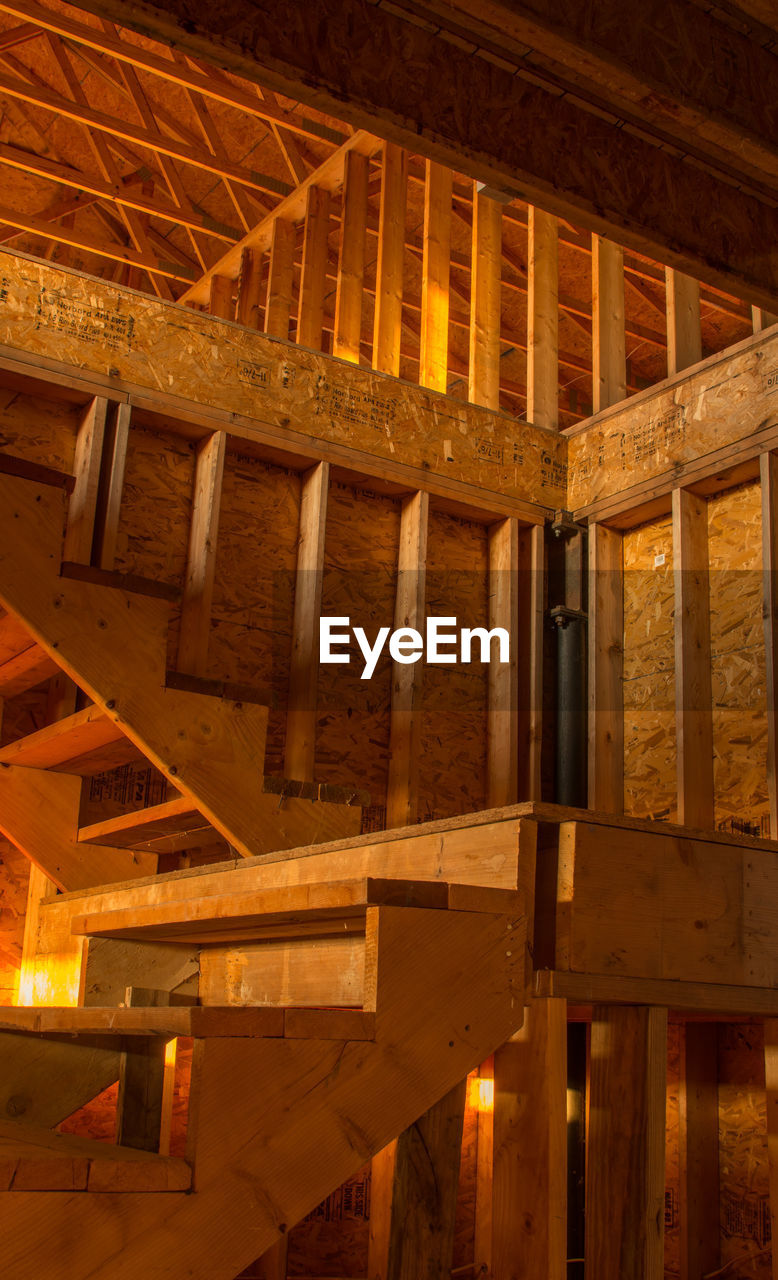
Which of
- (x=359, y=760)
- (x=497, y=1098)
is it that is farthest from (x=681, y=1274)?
(x=497, y=1098)

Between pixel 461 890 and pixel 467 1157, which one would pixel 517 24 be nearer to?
pixel 461 890

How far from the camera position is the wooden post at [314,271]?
7191mm

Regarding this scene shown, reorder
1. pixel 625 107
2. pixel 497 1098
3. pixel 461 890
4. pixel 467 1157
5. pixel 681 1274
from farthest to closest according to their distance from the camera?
pixel 467 1157
pixel 681 1274
pixel 625 107
pixel 497 1098
pixel 461 890

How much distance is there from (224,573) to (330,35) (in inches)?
137

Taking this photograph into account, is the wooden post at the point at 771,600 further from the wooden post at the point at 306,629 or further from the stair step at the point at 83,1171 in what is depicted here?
the stair step at the point at 83,1171

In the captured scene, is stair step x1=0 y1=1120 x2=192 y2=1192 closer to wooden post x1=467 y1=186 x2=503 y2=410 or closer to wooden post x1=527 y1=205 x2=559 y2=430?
wooden post x1=467 y1=186 x2=503 y2=410

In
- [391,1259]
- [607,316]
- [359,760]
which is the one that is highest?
[607,316]

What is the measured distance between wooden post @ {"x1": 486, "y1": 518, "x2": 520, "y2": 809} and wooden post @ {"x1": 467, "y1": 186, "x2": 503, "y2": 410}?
0.79 m

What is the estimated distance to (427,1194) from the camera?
2.46 metres

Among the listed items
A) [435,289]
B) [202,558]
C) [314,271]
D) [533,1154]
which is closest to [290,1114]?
[533,1154]

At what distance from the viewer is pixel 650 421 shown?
246 inches

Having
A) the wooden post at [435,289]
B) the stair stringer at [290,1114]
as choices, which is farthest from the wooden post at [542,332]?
the stair stringer at [290,1114]

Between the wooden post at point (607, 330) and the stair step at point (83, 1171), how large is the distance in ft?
18.1

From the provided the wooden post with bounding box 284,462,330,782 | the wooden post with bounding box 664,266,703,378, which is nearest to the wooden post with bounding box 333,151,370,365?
the wooden post with bounding box 284,462,330,782
